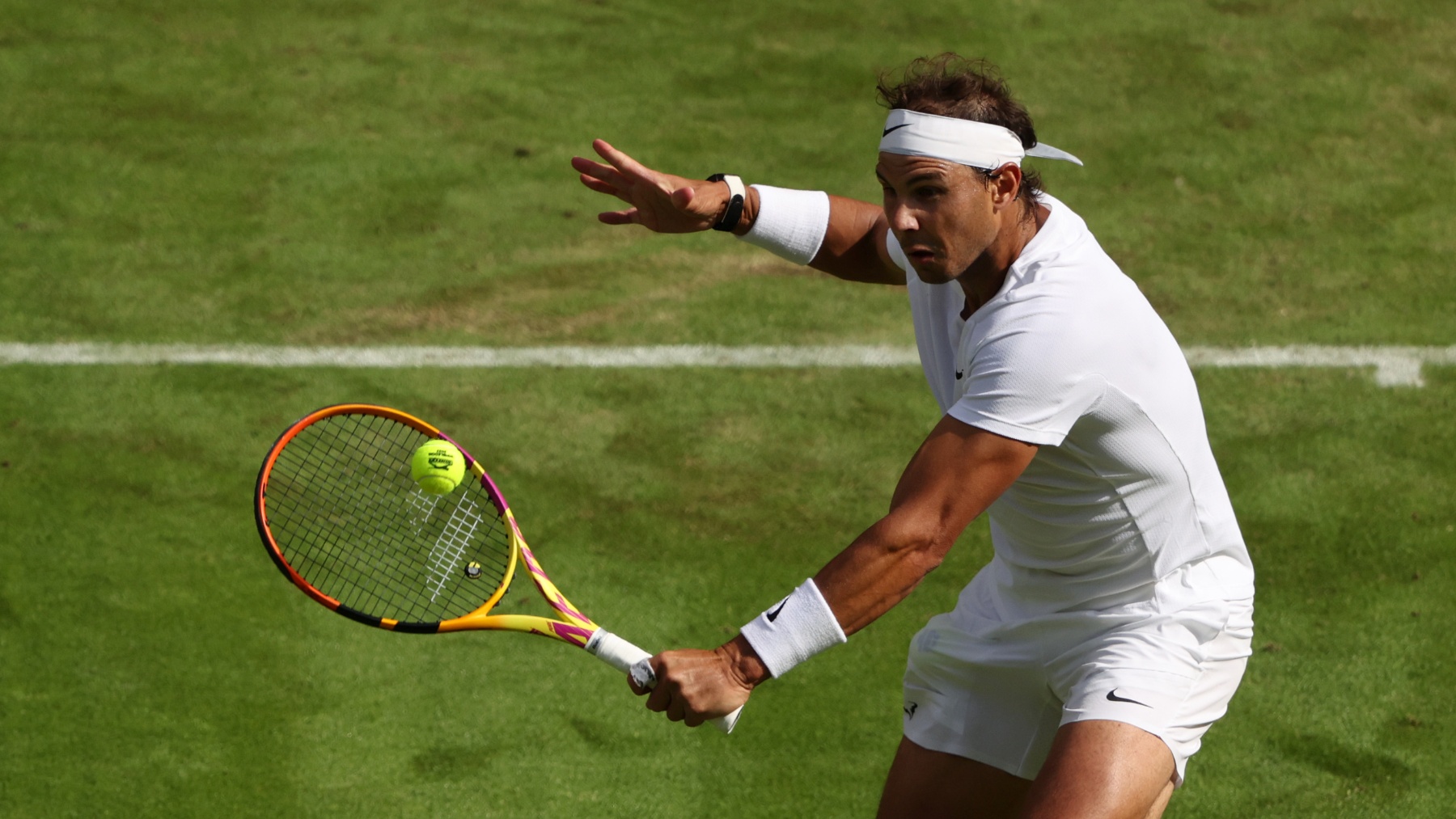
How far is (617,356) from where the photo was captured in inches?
266

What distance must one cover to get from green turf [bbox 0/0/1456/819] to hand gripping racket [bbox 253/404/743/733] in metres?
0.17

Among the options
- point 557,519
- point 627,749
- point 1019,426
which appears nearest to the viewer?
point 1019,426

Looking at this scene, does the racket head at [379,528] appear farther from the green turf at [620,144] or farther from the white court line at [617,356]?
the green turf at [620,144]

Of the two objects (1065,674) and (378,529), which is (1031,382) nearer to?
(1065,674)

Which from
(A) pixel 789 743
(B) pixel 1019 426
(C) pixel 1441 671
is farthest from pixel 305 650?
(C) pixel 1441 671

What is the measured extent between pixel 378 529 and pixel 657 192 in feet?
6.00

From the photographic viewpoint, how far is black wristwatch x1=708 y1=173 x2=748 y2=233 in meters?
4.36

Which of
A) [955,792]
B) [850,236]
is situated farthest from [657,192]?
[955,792]

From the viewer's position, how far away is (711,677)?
128 inches

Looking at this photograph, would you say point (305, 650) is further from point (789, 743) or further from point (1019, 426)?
point (1019, 426)

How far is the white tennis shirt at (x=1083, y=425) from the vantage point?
10.8 ft

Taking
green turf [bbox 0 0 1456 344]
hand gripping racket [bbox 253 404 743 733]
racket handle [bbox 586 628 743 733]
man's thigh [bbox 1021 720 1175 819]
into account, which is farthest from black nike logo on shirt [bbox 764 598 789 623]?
green turf [bbox 0 0 1456 344]

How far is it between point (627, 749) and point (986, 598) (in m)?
1.37

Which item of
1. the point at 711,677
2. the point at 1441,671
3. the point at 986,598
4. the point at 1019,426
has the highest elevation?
the point at 1019,426
